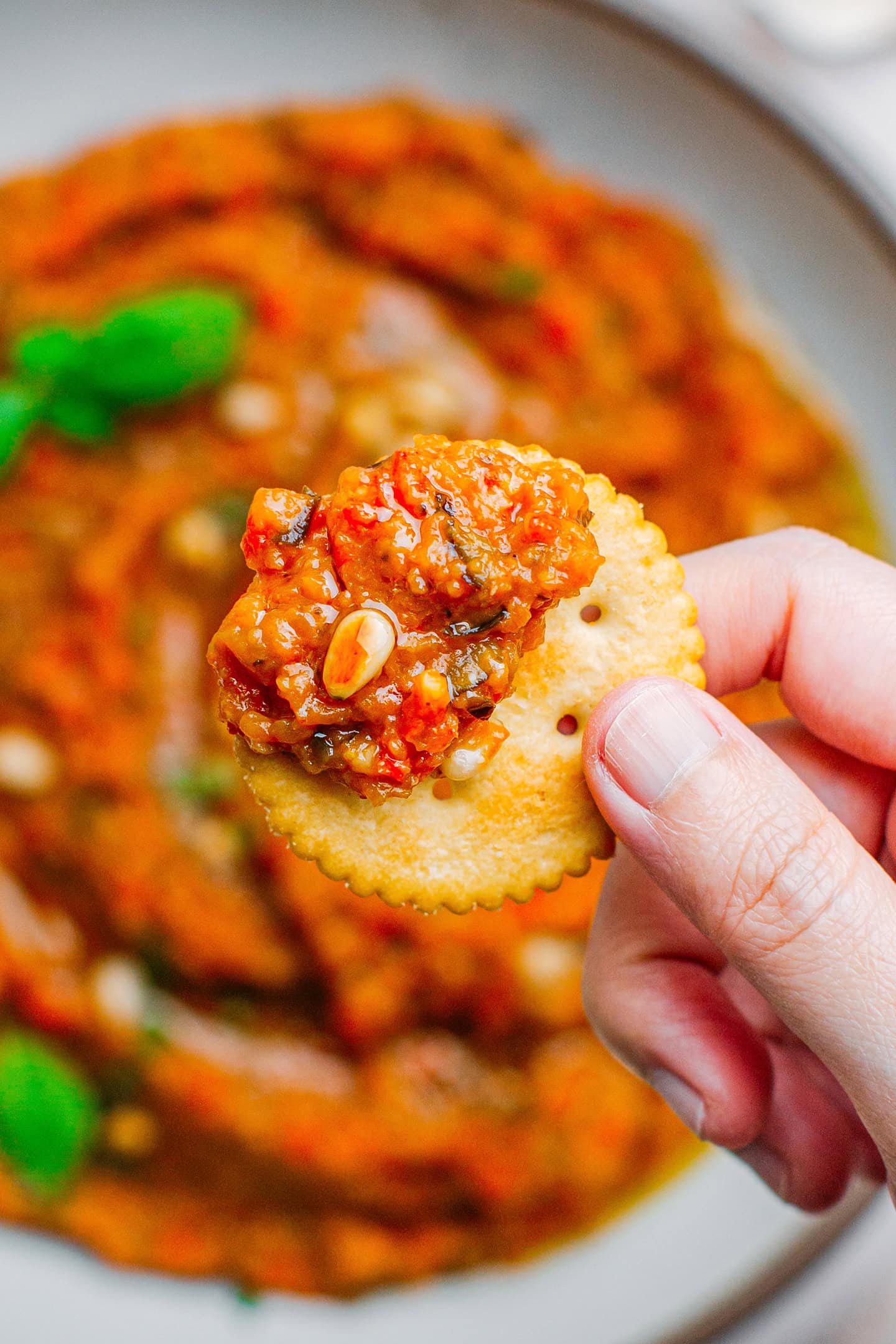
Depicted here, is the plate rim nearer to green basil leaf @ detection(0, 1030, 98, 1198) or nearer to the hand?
the hand

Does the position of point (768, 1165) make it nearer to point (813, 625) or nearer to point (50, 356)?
point (813, 625)

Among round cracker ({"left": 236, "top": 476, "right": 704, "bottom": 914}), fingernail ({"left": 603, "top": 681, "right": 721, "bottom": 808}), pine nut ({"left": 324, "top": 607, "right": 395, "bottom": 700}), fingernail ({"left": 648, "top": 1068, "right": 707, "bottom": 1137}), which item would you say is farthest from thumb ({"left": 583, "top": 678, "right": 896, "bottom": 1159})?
fingernail ({"left": 648, "top": 1068, "right": 707, "bottom": 1137})

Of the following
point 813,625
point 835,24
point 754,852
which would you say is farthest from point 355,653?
point 835,24

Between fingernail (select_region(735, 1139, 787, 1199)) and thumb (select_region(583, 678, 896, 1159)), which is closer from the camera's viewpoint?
thumb (select_region(583, 678, 896, 1159))

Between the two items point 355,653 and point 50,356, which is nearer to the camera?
point 355,653

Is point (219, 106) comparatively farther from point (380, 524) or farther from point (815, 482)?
point (380, 524)

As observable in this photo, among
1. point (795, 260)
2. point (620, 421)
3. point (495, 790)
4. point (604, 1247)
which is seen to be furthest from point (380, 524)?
point (604, 1247)

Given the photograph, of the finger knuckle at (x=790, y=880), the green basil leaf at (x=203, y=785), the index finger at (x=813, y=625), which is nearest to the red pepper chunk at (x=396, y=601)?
the finger knuckle at (x=790, y=880)
